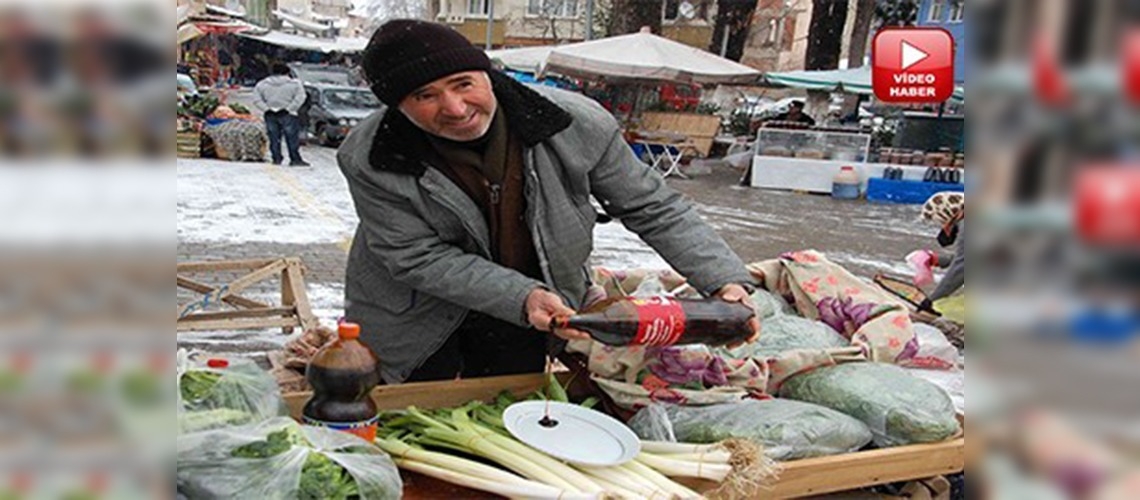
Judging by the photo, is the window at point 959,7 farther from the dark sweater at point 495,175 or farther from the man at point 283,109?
the man at point 283,109

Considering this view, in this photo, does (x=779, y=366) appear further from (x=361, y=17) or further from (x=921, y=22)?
(x=361, y=17)

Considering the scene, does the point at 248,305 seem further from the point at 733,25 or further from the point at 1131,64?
the point at 733,25

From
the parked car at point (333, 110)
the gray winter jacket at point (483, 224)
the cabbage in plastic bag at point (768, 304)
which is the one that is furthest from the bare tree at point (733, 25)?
the gray winter jacket at point (483, 224)

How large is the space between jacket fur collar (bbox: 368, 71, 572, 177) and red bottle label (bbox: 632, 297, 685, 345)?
2.03 ft

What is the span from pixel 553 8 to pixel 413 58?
39.4 meters

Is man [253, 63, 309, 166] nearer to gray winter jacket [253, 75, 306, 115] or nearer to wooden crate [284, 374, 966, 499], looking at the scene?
gray winter jacket [253, 75, 306, 115]

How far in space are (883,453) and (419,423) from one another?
116 cm

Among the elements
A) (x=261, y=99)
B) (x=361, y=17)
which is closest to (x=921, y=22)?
(x=261, y=99)

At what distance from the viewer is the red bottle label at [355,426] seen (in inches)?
78.4

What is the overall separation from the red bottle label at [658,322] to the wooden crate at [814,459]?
34cm

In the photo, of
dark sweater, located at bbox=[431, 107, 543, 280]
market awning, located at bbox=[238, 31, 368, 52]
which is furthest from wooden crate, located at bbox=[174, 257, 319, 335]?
market awning, located at bbox=[238, 31, 368, 52]

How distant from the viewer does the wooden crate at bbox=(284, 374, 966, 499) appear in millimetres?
2232

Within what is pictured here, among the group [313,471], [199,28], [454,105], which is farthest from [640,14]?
[313,471]

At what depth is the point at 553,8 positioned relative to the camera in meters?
40.5
